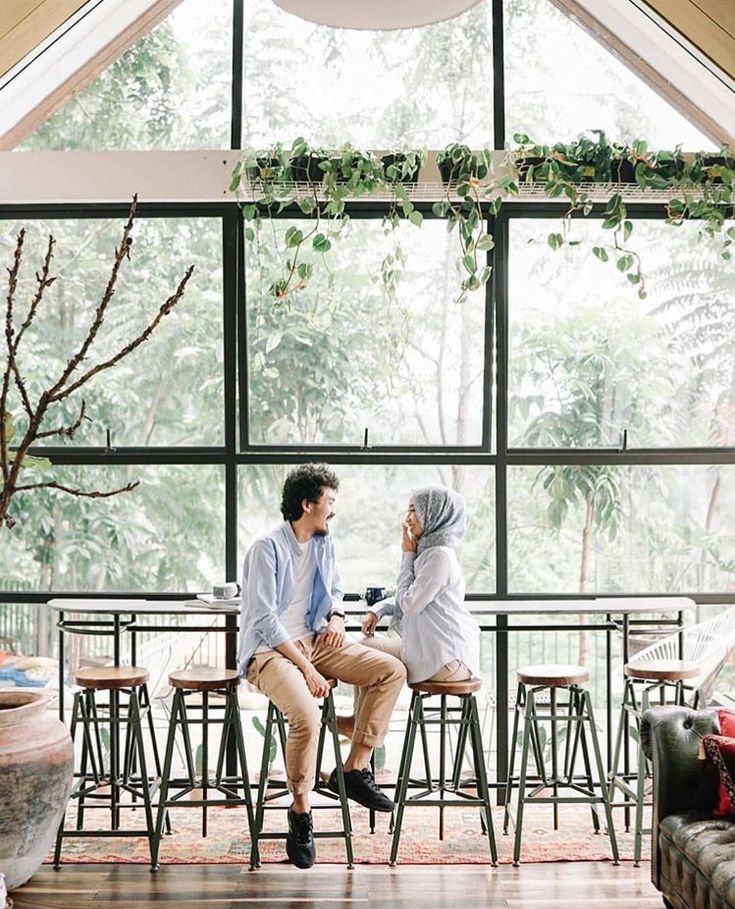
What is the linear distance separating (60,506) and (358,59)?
2536 mm

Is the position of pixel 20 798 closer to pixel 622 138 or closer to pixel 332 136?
pixel 332 136

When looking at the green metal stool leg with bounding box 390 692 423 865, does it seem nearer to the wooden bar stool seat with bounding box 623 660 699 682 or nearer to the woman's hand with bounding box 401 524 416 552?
the woman's hand with bounding box 401 524 416 552

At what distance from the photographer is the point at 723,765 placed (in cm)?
338

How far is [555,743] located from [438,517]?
44.5 inches

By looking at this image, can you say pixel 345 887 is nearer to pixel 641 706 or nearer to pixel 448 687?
pixel 448 687

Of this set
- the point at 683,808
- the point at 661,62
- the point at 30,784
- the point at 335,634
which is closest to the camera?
the point at 683,808

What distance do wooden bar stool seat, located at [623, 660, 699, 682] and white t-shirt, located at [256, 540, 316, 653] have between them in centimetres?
132

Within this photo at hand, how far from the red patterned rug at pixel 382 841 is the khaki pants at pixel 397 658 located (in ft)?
1.75

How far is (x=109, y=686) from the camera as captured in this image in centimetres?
419

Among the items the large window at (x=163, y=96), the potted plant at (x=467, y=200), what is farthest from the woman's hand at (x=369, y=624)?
the large window at (x=163, y=96)

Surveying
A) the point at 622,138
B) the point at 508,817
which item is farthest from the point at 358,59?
the point at 508,817

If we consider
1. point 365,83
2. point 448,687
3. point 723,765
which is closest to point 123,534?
point 448,687

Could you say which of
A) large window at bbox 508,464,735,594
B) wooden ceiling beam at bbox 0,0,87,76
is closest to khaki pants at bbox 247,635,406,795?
large window at bbox 508,464,735,594

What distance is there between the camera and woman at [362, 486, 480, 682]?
421 cm
